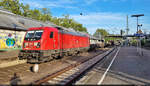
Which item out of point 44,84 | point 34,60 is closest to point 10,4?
point 34,60

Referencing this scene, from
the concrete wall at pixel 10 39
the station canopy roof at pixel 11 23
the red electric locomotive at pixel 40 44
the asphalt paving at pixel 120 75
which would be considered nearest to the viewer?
the asphalt paving at pixel 120 75

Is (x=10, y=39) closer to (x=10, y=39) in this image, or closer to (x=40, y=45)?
(x=10, y=39)

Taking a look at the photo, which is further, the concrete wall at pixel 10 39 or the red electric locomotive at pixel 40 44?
the concrete wall at pixel 10 39

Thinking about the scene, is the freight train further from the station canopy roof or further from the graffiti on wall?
the station canopy roof

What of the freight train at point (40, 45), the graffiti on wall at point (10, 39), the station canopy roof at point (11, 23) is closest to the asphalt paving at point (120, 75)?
the freight train at point (40, 45)

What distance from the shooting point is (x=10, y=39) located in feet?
39.7

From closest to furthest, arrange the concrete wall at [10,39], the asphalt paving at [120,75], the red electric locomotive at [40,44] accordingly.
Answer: the asphalt paving at [120,75] < the red electric locomotive at [40,44] < the concrete wall at [10,39]

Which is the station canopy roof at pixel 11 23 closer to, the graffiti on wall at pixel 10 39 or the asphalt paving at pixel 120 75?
the graffiti on wall at pixel 10 39

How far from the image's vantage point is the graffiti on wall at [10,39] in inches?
444

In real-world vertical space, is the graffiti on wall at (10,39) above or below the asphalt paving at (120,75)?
above

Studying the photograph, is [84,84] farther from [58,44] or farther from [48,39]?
[58,44]

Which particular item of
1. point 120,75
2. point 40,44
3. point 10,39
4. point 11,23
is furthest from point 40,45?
point 120,75

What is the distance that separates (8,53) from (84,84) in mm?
8397

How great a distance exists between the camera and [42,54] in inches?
405
